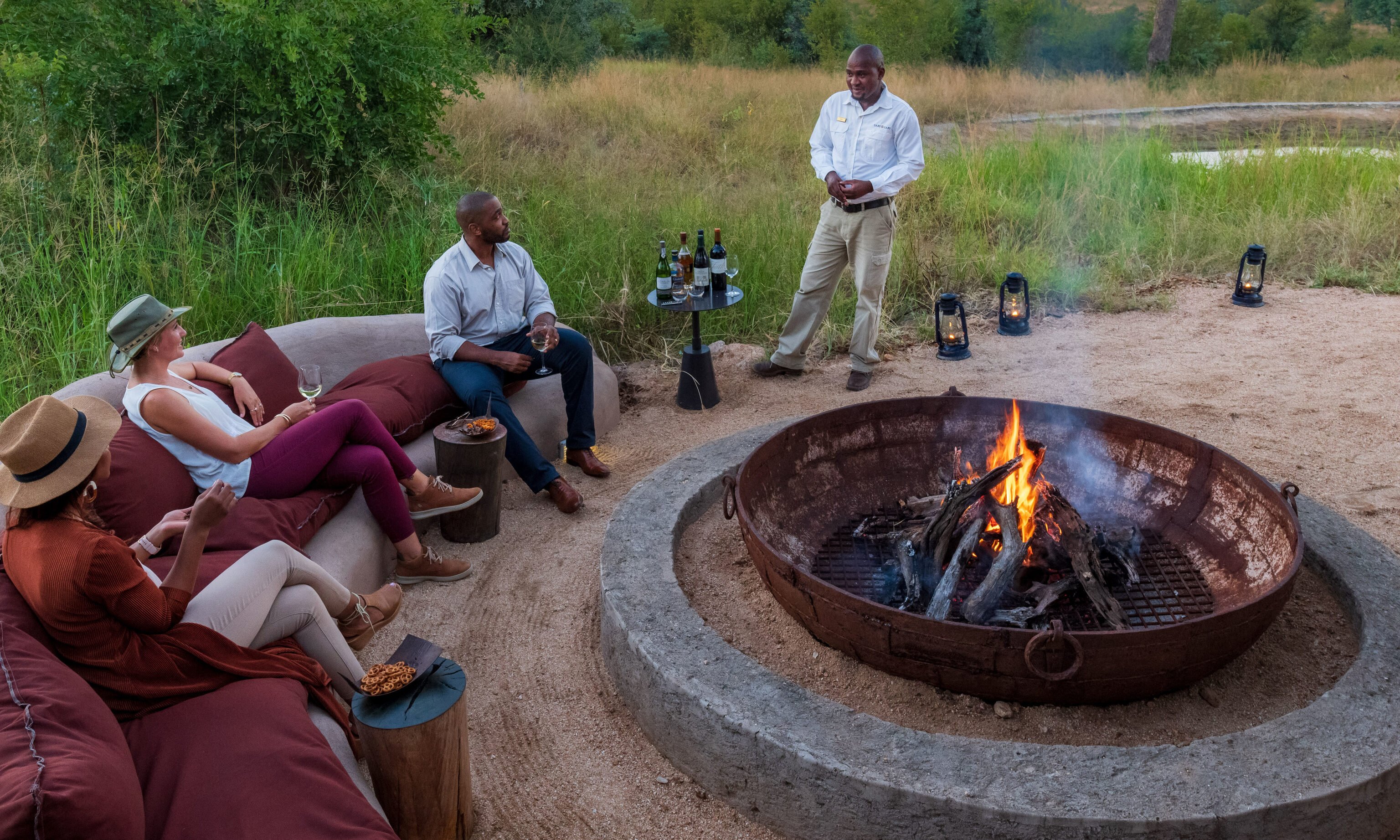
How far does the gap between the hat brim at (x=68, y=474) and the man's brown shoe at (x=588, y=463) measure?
9.05ft

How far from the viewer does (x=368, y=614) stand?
3686 mm

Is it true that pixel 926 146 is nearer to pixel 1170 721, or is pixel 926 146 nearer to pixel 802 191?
pixel 802 191

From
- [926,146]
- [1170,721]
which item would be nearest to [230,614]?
[1170,721]

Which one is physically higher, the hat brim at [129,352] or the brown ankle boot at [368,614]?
the hat brim at [129,352]

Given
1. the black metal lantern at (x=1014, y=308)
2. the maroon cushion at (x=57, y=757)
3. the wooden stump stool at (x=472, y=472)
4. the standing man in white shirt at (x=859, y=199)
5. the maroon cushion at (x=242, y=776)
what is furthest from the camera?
the black metal lantern at (x=1014, y=308)

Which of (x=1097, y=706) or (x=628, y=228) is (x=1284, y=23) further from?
(x=1097, y=706)

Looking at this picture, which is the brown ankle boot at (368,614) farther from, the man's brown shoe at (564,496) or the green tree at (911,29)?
the green tree at (911,29)

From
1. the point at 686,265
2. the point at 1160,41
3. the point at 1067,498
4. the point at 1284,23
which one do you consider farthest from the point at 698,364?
the point at 1284,23

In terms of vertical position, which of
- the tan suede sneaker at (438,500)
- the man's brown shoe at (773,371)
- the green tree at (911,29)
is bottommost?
the man's brown shoe at (773,371)

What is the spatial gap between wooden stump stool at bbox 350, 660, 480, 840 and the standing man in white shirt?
161 inches

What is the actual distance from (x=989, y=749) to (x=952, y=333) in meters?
4.39

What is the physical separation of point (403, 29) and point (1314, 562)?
747cm

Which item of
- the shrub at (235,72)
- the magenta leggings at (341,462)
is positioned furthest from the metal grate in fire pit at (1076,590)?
the shrub at (235,72)

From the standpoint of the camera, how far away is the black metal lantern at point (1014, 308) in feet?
22.8
